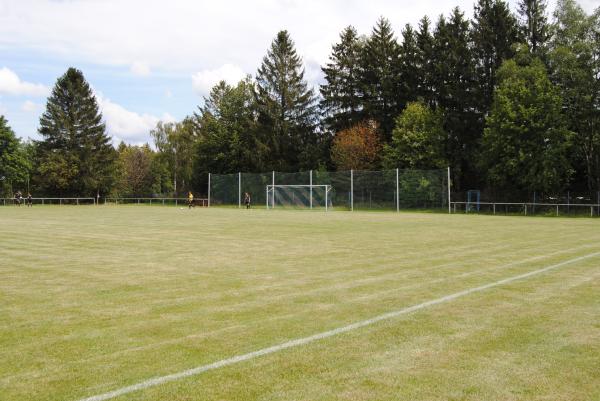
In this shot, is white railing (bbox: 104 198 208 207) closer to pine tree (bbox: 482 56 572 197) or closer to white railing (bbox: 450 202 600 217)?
white railing (bbox: 450 202 600 217)

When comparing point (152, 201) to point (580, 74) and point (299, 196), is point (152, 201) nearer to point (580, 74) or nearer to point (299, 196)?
point (299, 196)

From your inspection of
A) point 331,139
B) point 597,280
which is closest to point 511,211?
point 331,139

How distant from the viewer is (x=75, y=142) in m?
65.8

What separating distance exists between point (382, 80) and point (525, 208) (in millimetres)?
23367

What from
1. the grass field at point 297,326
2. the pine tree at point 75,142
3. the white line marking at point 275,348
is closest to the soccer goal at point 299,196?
the pine tree at point 75,142

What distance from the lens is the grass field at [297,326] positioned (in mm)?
3961

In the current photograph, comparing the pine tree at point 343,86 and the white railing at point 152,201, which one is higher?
the pine tree at point 343,86

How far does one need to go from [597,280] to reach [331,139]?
2069 inches

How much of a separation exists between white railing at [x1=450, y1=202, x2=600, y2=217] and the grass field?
25180 mm

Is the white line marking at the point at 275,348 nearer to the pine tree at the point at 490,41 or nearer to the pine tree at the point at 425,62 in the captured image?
the pine tree at the point at 490,41

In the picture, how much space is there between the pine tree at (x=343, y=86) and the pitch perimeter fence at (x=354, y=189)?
1568 centimetres

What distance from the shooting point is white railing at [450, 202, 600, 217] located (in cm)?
3422

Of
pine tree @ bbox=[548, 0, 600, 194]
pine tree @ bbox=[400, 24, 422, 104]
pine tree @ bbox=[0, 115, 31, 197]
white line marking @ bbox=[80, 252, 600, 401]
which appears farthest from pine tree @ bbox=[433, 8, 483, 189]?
pine tree @ bbox=[0, 115, 31, 197]

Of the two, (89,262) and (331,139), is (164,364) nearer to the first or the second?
(89,262)
